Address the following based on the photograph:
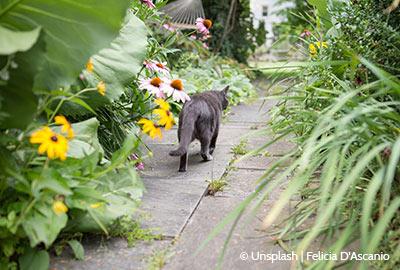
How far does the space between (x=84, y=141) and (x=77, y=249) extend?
0.48 m

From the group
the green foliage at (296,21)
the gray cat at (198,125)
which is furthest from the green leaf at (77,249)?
the green foliage at (296,21)

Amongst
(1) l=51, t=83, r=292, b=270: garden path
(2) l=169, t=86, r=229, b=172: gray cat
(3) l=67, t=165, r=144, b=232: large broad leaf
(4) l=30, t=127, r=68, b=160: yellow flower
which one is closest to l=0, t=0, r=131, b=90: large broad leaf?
(4) l=30, t=127, r=68, b=160: yellow flower

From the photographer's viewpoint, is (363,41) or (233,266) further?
(363,41)

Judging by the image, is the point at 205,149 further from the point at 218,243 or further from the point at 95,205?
the point at 95,205

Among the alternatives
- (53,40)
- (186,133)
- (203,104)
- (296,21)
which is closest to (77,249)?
(53,40)

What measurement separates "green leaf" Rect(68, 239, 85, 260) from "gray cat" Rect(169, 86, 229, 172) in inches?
47.0

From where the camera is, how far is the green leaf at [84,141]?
6.12ft

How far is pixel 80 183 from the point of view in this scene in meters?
1.68

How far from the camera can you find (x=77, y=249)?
5.55 ft

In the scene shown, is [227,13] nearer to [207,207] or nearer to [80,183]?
[207,207]

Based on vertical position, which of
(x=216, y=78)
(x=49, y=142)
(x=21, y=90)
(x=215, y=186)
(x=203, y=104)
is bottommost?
(x=216, y=78)

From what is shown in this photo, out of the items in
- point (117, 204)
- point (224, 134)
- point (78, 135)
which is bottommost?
point (224, 134)

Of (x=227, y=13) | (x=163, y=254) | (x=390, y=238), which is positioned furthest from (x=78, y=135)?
(x=227, y=13)

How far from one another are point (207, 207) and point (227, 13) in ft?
23.5
